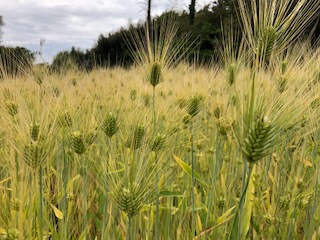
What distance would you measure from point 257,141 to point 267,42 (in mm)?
273

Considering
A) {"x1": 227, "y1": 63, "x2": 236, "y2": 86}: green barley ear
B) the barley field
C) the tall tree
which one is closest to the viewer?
the barley field

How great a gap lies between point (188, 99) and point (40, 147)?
89 centimetres

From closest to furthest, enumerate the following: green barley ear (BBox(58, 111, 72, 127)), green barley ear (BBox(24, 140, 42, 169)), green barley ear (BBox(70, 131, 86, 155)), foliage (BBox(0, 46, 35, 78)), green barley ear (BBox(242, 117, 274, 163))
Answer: green barley ear (BBox(242, 117, 274, 163))
green barley ear (BBox(24, 140, 42, 169))
green barley ear (BBox(70, 131, 86, 155))
green barley ear (BBox(58, 111, 72, 127))
foliage (BBox(0, 46, 35, 78))

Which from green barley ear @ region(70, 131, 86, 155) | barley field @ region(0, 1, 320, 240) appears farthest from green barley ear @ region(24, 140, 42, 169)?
green barley ear @ region(70, 131, 86, 155)

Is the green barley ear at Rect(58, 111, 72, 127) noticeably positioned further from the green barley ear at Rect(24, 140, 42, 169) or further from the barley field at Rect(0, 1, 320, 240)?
the green barley ear at Rect(24, 140, 42, 169)

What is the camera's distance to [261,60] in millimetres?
898

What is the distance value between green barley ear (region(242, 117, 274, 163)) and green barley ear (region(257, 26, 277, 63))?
0.19m

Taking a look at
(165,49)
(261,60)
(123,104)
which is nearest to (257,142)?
(261,60)

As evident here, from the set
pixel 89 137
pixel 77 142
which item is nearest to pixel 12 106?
pixel 89 137

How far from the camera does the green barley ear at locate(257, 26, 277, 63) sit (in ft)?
2.90

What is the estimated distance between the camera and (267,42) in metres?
0.90

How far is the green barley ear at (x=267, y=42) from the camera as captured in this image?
2.90 ft

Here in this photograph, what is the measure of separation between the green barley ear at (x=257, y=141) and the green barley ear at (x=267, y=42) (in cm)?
19

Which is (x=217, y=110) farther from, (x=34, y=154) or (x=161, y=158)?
(x=34, y=154)
